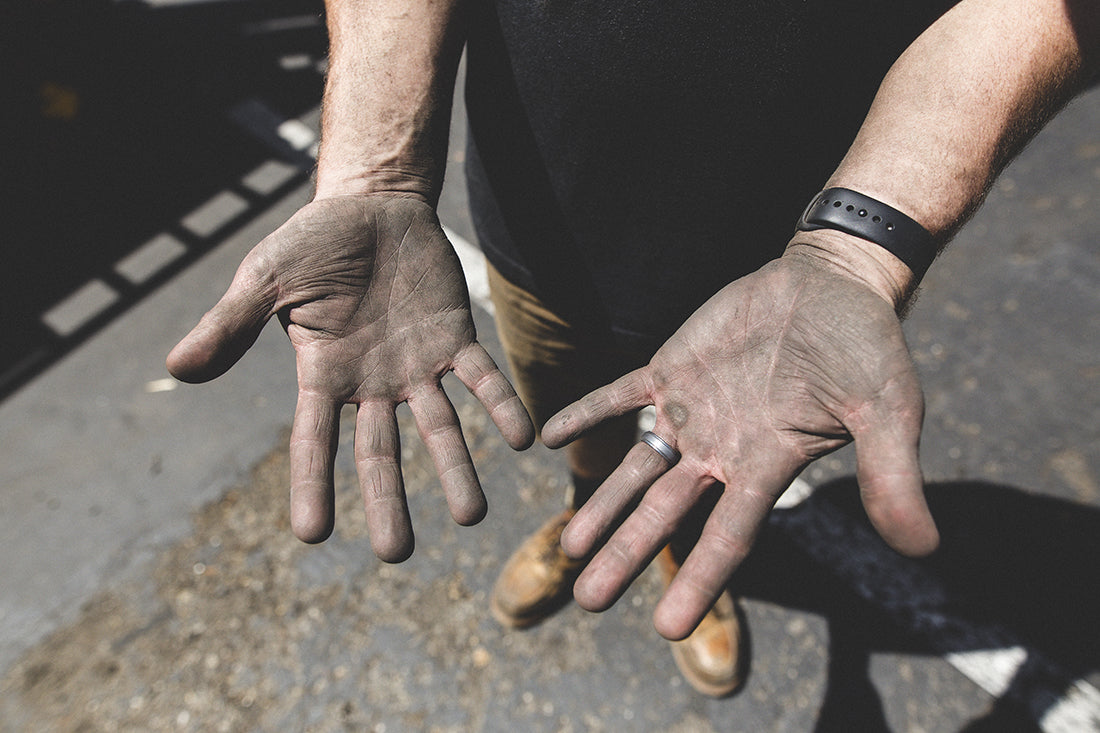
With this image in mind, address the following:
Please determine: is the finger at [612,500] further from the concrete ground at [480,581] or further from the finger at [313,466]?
the concrete ground at [480,581]

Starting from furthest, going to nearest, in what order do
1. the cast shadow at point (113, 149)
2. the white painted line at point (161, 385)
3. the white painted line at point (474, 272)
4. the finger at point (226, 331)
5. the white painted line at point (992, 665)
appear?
the cast shadow at point (113, 149), the white painted line at point (474, 272), the white painted line at point (161, 385), the white painted line at point (992, 665), the finger at point (226, 331)

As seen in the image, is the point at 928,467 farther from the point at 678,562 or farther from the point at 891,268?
the point at 891,268

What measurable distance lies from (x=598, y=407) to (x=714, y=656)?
153cm

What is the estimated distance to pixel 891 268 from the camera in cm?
137

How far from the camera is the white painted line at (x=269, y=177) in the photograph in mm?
4488

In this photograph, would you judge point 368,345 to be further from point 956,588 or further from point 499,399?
point 956,588

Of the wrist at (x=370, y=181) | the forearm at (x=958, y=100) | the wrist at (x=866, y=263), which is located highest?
the forearm at (x=958, y=100)

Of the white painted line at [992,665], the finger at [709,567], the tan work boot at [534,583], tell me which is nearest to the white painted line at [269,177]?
the tan work boot at [534,583]

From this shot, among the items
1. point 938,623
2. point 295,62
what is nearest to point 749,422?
point 938,623

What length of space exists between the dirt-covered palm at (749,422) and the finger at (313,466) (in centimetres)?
51

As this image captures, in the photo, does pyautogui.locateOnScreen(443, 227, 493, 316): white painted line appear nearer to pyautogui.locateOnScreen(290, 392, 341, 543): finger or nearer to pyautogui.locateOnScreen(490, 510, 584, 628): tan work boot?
pyautogui.locateOnScreen(490, 510, 584, 628): tan work boot

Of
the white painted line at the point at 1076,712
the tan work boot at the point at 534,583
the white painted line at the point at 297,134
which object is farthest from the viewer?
the white painted line at the point at 297,134

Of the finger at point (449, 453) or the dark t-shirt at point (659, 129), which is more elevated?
the dark t-shirt at point (659, 129)

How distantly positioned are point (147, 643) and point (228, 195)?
3068 millimetres
